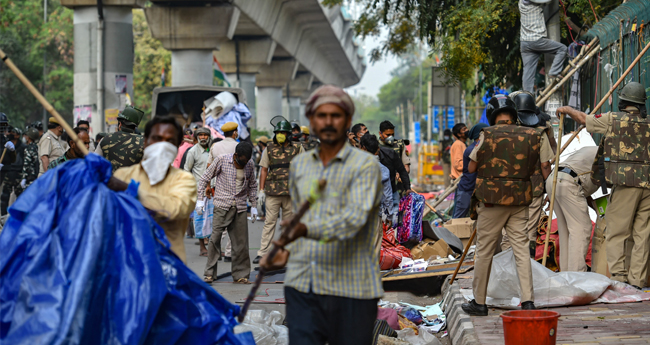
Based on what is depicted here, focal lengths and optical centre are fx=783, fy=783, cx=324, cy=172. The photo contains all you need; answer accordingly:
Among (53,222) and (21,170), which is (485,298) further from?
(21,170)

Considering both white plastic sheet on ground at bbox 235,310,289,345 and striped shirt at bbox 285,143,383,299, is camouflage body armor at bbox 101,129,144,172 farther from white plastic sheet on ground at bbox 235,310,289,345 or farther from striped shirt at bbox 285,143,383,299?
striped shirt at bbox 285,143,383,299

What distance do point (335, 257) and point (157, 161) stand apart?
126 cm

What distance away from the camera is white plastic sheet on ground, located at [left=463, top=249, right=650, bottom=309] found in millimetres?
7031

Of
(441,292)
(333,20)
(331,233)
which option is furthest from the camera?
(333,20)

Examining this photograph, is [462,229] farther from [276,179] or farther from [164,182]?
[164,182]

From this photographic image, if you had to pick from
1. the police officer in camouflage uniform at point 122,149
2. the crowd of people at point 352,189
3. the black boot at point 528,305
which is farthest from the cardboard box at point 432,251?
the police officer in camouflage uniform at point 122,149

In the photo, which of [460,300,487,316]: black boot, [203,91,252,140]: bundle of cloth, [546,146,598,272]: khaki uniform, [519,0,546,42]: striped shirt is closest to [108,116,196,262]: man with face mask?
[460,300,487,316]: black boot

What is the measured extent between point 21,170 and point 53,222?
12.6m

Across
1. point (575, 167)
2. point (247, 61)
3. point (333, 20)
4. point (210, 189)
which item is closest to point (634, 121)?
point (575, 167)

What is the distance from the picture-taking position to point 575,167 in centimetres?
826

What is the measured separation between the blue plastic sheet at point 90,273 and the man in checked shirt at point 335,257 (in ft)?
2.23

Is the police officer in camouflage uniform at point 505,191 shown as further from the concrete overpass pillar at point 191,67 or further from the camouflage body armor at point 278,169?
the concrete overpass pillar at point 191,67

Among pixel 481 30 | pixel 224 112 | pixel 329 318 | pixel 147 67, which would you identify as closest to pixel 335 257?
pixel 329 318

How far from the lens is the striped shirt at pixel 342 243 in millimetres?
3547
